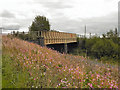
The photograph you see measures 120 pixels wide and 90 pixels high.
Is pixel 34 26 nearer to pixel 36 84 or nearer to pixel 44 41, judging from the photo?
pixel 44 41

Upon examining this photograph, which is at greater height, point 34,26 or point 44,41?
point 34,26

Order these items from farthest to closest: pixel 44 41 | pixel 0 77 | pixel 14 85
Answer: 1. pixel 44 41
2. pixel 0 77
3. pixel 14 85

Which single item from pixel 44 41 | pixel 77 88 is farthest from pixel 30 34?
pixel 77 88

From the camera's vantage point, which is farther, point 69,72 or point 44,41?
point 44,41

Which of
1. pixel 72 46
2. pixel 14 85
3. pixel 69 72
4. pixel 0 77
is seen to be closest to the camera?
pixel 14 85

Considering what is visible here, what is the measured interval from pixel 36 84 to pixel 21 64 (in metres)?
1.89

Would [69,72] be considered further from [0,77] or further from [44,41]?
[44,41]

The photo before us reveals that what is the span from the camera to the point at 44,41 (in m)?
16.1

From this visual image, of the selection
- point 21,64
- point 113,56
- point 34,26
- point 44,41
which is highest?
point 34,26

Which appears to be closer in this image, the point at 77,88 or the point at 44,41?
the point at 77,88

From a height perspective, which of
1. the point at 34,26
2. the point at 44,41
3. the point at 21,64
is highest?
the point at 34,26

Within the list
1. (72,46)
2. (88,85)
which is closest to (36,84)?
(88,85)

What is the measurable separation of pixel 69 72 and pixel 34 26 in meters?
24.0

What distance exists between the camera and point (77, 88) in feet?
16.2
